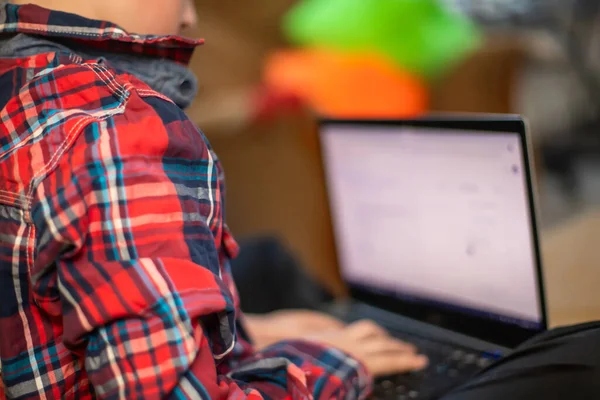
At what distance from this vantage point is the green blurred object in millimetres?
2379

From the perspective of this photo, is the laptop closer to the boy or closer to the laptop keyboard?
the laptop keyboard

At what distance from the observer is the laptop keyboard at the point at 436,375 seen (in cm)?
82

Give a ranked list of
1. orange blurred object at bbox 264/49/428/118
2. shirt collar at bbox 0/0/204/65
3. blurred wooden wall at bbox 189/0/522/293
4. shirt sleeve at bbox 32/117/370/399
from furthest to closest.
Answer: orange blurred object at bbox 264/49/428/118
blurred wooden wall at bbox 189/0/522/293
shirt collar at bbox 0/0/204/65
shirt sleeve at bbox 32/117/370/399

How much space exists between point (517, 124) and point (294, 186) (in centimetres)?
128

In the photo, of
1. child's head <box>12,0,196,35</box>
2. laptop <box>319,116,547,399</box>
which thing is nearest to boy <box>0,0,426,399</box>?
child's head <box>12,0,196,35</box>

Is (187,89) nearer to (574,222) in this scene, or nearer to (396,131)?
(396,131)

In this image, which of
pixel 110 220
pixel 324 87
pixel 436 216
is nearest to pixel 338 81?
pixel 324 87

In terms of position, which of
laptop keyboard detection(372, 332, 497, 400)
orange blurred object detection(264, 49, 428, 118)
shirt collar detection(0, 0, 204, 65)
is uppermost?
shirt collar detection(0, 0, 204, 65)

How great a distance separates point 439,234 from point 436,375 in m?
0.18

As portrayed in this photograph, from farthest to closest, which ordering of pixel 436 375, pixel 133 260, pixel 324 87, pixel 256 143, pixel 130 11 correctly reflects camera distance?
pixel 324 87
pixel 256 143
pixel 436 375
pixel 130 11
pixel 133 260

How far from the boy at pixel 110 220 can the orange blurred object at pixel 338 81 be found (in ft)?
5.17

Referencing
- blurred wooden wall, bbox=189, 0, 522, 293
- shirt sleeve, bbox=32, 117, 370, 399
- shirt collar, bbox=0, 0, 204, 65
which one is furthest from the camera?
blurred wooden wall, bbox=189, 0, 522, 293

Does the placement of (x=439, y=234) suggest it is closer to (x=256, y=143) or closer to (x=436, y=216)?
(x=436, y=216)

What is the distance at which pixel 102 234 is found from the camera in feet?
1.84
